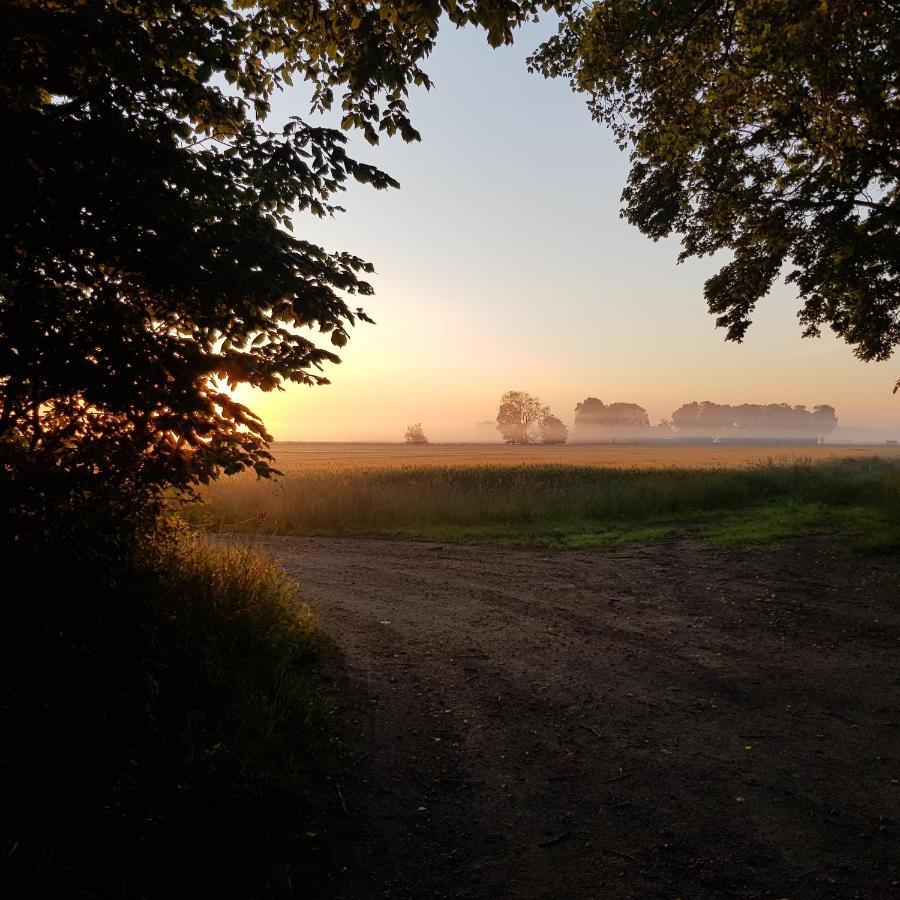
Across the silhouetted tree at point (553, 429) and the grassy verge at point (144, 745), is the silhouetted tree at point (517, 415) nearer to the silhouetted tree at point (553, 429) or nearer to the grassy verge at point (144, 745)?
the silhouetted tree at point (553, 429)

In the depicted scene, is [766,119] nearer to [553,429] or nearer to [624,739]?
[624,739]

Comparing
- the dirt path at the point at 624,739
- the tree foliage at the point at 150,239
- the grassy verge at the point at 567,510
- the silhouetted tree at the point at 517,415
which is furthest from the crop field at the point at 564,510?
the silhouetted tree at the point at 517,415

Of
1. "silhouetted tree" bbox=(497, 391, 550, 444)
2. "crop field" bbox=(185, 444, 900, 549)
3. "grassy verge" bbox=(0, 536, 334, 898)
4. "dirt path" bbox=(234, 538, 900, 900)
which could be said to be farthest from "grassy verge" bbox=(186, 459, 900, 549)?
"silhouetted tree" bbox=(497, 391, 550, 444)

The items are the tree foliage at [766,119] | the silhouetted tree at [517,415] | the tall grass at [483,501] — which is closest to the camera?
the tree foliage at [766,119]

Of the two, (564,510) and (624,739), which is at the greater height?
(564,510)

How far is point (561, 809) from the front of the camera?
3.92 metres

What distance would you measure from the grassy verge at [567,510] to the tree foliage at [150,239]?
A: 25.5ft

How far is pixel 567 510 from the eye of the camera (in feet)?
57.1

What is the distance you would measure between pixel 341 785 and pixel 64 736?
69.9 inches

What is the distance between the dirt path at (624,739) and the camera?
338 centimetres

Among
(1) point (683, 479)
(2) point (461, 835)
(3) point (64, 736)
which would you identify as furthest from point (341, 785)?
(1) point (683, 479)

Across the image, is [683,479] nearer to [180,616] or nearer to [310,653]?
[310,653]

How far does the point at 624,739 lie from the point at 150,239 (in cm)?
530

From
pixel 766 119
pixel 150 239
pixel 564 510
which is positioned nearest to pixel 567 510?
pixel 564 510
